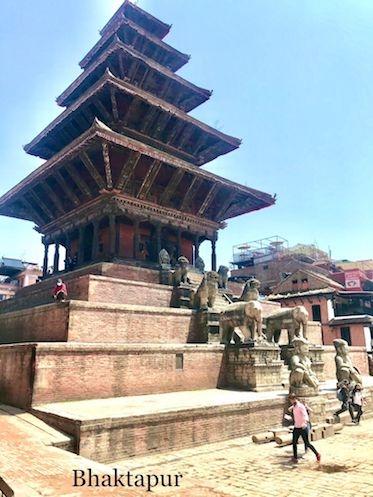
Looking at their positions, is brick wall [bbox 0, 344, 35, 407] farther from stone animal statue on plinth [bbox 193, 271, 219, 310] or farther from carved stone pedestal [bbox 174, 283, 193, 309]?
carved stone pedestal [bbox 174, 283, 193, 309]

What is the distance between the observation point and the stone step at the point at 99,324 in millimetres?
11445

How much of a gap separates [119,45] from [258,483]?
68.8 ft

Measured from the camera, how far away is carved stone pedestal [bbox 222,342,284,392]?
39.5 ft

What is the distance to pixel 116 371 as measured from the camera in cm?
1023

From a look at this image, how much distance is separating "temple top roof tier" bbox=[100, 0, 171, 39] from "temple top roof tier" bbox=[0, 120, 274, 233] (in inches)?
462

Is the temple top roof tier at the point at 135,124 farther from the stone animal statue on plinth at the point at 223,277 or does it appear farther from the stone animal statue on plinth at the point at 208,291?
the stone animal statue on plinth at the point at 208,291

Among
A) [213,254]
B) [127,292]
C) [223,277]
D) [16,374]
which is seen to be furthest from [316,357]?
[16,374]

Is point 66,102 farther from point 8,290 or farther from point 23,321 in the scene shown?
point 8,290

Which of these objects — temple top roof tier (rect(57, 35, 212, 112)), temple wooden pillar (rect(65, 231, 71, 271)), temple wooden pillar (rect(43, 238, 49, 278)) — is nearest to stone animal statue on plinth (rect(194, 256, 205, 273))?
temple wooden pillar (rect(65, 231, 71, 271))

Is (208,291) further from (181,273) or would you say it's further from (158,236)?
(158,236)

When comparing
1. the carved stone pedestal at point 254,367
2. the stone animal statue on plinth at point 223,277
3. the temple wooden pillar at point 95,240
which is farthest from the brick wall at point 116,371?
the temple wooden pillar at point 95,240

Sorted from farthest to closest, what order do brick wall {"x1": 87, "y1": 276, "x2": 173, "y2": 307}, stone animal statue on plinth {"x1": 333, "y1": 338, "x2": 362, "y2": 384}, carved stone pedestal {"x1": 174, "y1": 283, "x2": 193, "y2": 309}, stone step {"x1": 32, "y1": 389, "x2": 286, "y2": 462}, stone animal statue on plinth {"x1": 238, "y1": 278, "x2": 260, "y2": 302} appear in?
carved stone pedestal {"x1": 174, "y1": 283, "x2": 193, "y2": 309}
stone animal statue on plinth {"x1": 238, "y1": 278, "x2": 260, "y2": 302}
brick wall {"x1": 87, "y1": 276, "x2": 173, "y2": 307}
stone animal statue on plinth {"x1": 333, "y1": 338, "x2": 362, "y2": 384}
stone step {"x1": 32, "y1": 389, "x2": 286, "y2": 462}

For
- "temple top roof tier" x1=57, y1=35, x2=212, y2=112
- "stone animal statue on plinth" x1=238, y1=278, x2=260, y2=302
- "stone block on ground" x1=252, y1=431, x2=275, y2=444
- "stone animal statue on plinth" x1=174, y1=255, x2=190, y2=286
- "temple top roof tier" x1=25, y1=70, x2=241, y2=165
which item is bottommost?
"stone block on ground" x1=252, y1=431, x2=275, y2=444

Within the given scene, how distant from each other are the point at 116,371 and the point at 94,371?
0.63m
